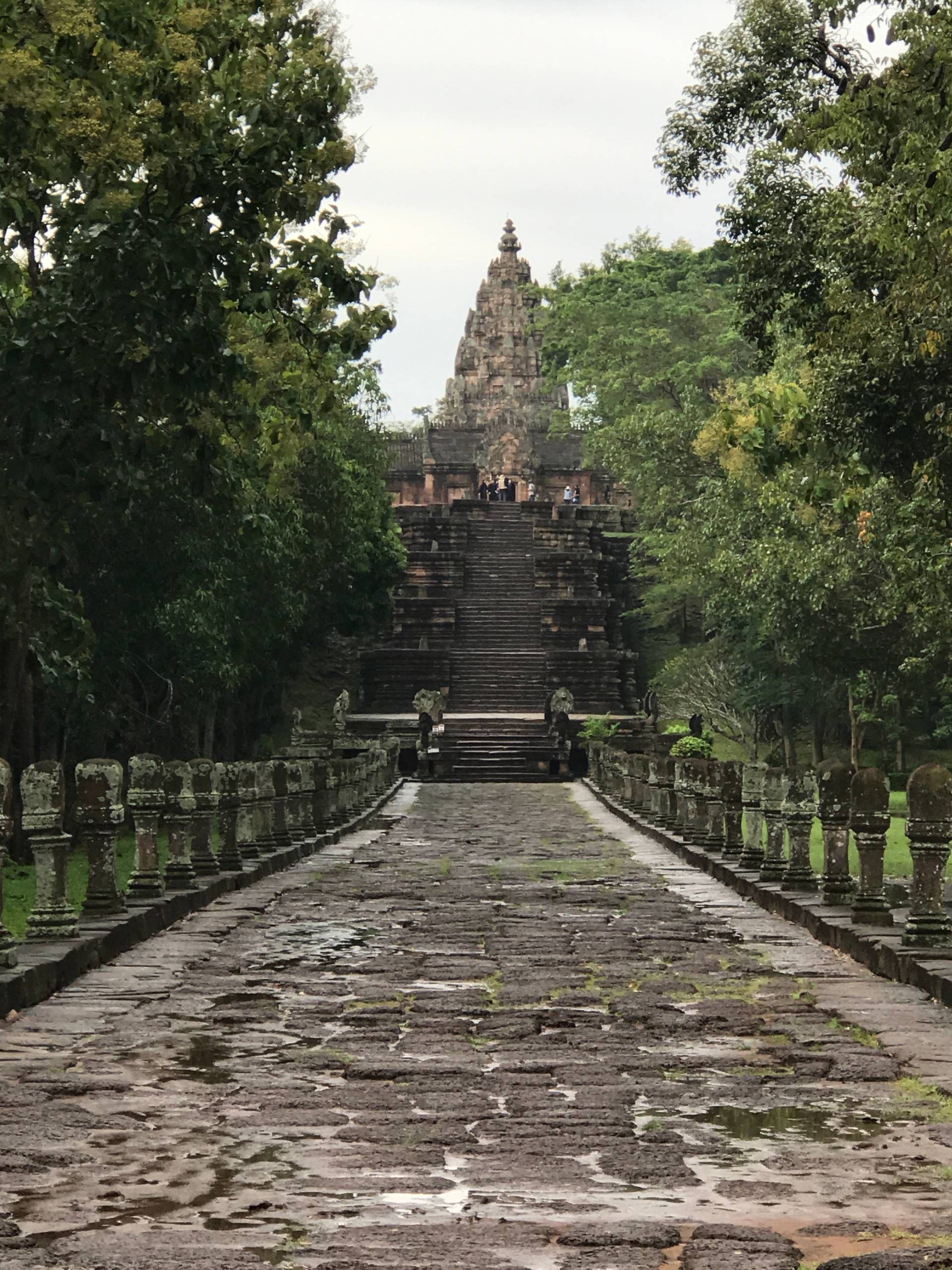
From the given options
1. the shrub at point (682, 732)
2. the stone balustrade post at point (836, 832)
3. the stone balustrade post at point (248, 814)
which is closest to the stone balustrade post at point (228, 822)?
the stone balustrade post at point (248, 814)

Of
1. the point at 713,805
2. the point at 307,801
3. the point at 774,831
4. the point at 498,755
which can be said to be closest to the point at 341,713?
the point at 498,755

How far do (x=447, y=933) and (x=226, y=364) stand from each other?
13.2ft

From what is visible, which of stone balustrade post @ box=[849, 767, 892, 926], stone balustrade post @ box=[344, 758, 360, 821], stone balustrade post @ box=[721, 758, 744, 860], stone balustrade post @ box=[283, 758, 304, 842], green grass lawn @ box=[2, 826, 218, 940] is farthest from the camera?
stone balustrade post @ box=[344, 758, 360, 821]

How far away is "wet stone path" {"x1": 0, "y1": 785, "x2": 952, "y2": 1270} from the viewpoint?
4633 millimetres

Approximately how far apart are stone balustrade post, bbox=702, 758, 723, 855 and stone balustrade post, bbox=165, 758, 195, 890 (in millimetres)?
6108

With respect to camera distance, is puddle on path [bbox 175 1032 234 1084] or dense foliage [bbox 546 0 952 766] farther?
dense foliage [bbox 546 0 952 766]

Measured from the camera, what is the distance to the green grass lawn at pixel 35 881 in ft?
44.6

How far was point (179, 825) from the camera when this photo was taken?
531 inches

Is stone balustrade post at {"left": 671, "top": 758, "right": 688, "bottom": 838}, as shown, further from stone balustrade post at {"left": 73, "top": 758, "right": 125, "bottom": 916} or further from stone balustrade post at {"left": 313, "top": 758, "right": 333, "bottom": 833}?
stone balustrade post at {"left": 73, "top": 758, "right": 125, "bottom": 916}

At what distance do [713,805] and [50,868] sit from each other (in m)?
10.7

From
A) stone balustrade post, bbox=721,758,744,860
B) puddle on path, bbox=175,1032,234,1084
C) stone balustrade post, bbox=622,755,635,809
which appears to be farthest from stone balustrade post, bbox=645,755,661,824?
puddle on path, bbox=175,1032,234,1084

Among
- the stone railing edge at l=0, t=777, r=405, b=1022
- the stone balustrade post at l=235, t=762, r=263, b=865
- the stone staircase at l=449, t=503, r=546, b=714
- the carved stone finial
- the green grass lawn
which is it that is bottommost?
the green grass lawn

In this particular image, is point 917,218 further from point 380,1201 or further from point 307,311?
point 380,1201

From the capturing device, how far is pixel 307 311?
570 inches
